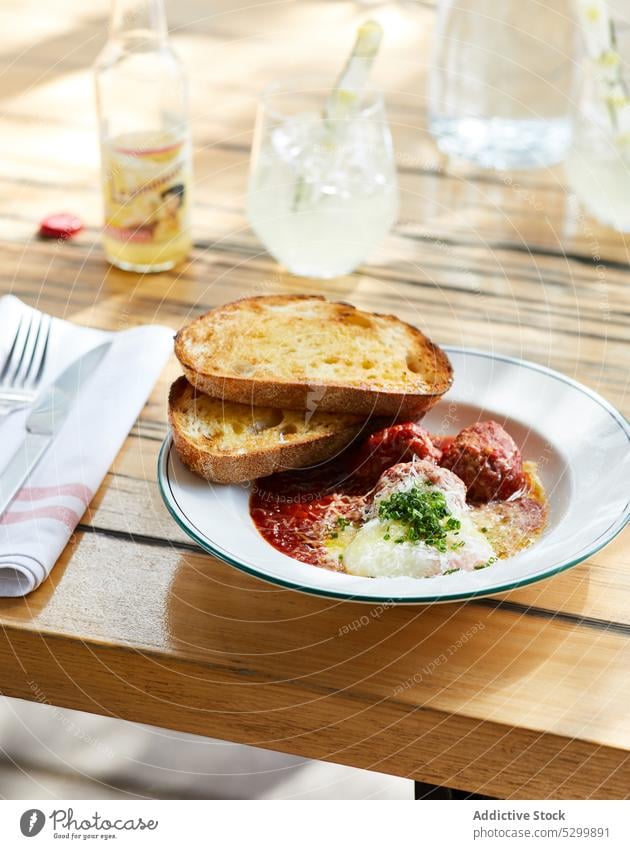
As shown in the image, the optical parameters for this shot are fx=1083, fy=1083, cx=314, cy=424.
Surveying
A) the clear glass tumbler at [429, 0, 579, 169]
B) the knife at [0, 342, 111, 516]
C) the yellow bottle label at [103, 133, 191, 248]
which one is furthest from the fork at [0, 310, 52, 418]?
the clear glass tumbler at [429, 0, 579, 169]

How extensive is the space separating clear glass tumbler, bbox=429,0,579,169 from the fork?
778mm

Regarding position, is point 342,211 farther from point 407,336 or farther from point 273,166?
point 407,336

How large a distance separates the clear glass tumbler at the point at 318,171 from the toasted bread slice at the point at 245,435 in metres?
0.42

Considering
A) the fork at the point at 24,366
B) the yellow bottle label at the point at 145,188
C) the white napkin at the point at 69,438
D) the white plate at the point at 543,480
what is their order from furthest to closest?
the yellow bottle label at the point at 145,188 < the fork at the point at 24,366 < the white napkin at the point at 69,438 < the white plate at the point at 543,480

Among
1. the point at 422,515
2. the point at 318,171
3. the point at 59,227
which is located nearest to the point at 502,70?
the point at 318,171

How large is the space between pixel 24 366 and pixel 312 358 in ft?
1.04

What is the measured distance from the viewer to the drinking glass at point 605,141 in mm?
1445

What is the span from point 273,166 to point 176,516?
25.8 inches

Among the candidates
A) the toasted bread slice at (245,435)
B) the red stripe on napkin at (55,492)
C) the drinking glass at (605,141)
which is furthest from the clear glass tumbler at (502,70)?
the red stripe on napkin at (55,492)

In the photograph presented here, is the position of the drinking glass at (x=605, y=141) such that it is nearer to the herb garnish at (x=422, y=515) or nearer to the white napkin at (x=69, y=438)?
the white napkin at (x=69, y=438)

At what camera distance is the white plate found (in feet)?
2.52

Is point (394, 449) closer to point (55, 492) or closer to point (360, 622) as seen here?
point (360, 622)

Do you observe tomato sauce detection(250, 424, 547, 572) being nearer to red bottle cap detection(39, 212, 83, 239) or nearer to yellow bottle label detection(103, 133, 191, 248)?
yellow bottle label detection(103, 133, 191, 248)

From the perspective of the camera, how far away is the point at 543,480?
3.11 ft
